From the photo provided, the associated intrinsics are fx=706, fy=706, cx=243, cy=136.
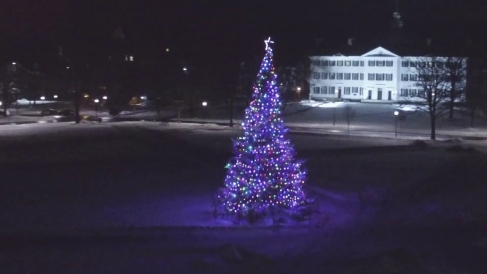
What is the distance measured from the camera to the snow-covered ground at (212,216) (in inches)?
439

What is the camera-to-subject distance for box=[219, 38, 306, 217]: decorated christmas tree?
16.1 meters

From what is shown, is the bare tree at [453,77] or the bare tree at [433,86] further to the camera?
the bare tree at [453,77]

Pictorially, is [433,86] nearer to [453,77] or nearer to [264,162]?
[453,77]

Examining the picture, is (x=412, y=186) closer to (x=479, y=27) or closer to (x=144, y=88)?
(x=144, y=88)

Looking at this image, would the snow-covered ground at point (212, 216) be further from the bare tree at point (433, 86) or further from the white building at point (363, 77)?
the white building at point (363, 77)

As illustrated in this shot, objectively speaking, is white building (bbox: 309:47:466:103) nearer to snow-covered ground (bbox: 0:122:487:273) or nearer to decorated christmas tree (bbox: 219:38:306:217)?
snow-covered ground (bbox: 0:122:487:273)

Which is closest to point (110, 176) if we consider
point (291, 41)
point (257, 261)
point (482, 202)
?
point (482, 202)

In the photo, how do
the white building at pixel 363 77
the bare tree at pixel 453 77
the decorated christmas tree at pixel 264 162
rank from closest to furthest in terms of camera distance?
1. the decorated christmas tree at pixel 264 162
2. the bare tree at pixel 453 77
3. the white building at pixel 363 77

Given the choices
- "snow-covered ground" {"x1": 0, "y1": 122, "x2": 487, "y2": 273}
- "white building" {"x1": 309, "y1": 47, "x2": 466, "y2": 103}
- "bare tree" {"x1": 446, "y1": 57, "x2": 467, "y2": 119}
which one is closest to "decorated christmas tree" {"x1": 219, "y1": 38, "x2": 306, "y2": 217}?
"snow-covered ground" {"x1": 0, "y1": 122, "x2": 487, "y2": 273}

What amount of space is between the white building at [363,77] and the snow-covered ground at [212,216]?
150 ft

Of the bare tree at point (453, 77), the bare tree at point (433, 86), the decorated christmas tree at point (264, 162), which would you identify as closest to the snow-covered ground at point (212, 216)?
the decorated christmas tree at point (264, 162)

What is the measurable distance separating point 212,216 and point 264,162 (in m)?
2.13

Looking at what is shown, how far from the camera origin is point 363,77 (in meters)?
83.7

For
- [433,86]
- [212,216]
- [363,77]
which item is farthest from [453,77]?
[212,216]
